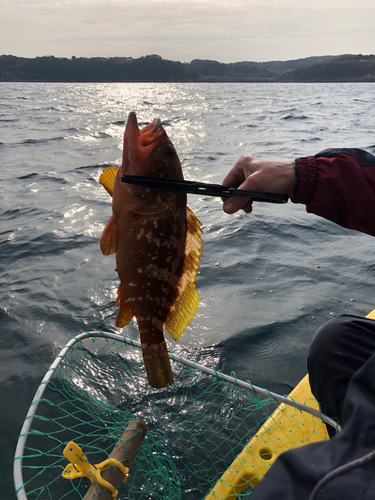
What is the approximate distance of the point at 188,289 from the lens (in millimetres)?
2381

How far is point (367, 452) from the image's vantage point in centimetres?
155

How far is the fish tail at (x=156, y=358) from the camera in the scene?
2.33 m

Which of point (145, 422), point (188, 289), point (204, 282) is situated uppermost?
point (188, 289)

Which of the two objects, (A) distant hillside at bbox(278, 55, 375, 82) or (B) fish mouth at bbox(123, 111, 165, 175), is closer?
(B) fish mouth at bbox(123, 111, 165, 175)

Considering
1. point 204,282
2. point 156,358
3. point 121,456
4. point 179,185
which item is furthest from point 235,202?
point 204,282

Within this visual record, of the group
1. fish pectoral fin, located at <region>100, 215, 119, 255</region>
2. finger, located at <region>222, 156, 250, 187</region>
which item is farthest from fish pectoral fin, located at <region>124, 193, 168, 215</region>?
finger, located at <region>222, 156, 250, 187</region>

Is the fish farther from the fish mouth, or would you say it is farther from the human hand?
the human hand

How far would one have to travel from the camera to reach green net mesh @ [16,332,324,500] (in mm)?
3045

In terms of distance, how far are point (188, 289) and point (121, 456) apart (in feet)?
4.00

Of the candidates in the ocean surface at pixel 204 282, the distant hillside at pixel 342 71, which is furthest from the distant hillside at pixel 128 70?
the ocean surface at pixel 204 282

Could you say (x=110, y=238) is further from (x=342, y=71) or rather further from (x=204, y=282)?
(x=342, y=71)

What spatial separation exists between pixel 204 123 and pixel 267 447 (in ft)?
81.2

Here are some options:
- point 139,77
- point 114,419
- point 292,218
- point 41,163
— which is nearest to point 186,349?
point 114,419

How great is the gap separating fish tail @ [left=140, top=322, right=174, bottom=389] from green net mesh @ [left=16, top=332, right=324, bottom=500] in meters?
0.93
